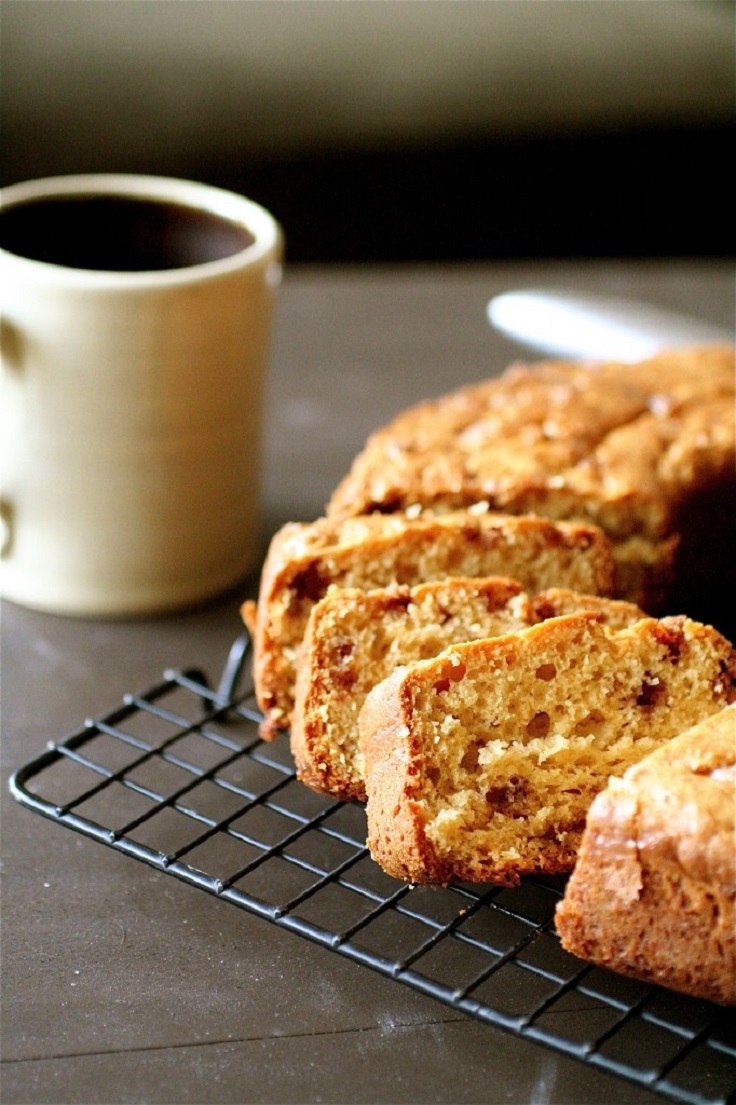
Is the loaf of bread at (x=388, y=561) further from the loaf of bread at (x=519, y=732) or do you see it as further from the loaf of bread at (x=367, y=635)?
the loaf of bread at (x=519, y=732)

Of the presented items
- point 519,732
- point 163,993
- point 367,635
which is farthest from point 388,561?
point 163,993

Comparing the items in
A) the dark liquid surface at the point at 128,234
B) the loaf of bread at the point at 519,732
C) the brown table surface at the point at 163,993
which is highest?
the dark liquid surface at the point at 128,234

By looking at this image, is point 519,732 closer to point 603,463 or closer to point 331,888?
point 331,888

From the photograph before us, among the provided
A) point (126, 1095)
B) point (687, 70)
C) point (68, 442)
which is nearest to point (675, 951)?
point (126, 1095)

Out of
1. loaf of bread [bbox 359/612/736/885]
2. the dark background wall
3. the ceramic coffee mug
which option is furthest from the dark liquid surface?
the dark background wall

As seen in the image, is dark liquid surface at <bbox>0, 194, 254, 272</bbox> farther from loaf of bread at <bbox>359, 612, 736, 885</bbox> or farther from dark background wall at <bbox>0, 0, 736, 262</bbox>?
dark background wall at <bbox>0, 0, 736, 262</bbox>

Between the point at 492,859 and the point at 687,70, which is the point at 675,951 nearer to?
the point at 492,859

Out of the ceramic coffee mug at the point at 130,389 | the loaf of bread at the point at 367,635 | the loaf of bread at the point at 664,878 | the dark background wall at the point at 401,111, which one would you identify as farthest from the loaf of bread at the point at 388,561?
the dark background wall at the point at 401,111
